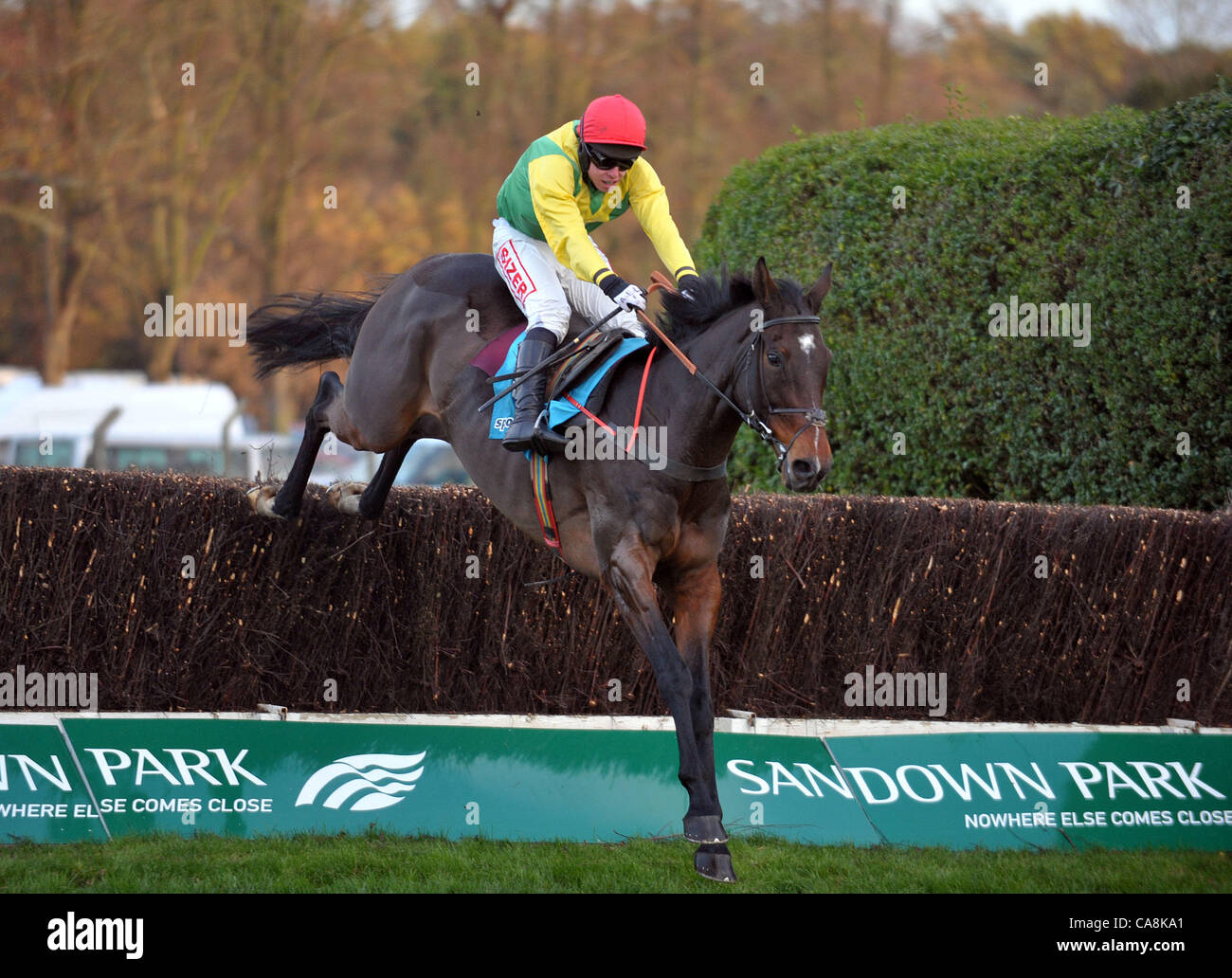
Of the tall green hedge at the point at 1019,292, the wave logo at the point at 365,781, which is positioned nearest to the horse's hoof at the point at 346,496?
the wave logo at the point at 365,781

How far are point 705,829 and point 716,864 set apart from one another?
0.42 feet

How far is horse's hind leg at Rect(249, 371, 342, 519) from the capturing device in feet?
20.1

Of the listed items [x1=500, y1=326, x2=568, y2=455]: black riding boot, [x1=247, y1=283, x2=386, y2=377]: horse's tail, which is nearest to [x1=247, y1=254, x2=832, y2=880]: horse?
[x1=500, y1=326, x2=568, y2=455]: black riding boot

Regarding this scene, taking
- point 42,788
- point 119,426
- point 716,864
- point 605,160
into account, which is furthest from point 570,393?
point 119,426

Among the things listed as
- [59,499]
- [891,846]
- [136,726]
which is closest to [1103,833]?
[891,846]

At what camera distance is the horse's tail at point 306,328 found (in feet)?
22.9

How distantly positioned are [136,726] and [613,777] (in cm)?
202

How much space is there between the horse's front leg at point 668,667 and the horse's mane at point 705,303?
896 mm

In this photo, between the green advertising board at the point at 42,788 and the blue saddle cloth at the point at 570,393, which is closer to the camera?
the blue saddle cloth at the point at 570,393

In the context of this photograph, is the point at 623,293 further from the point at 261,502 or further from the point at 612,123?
the point at 261,502

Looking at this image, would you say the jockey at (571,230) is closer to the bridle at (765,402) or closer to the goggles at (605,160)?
the goggles at (605,160)

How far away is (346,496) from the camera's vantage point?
620 centimetres

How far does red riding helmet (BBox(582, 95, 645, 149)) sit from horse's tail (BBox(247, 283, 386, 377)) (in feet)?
6.83
